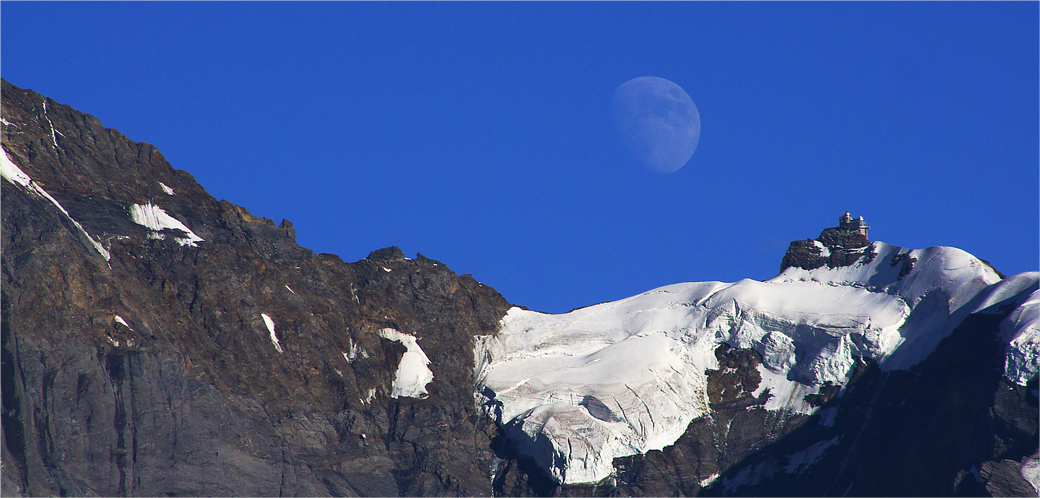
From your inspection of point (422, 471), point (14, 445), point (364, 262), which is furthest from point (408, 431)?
point (14, 445)

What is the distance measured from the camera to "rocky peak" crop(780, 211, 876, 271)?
16588cm

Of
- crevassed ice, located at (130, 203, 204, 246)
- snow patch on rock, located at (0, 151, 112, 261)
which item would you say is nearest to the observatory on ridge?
crevassed ice, located at (130, 203, 204, 246)

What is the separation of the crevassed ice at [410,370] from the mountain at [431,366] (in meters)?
0.39

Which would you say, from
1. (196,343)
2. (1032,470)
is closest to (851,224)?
(1032,470)

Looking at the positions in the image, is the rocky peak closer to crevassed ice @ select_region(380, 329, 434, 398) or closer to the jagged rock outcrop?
the jagged rock outcrop

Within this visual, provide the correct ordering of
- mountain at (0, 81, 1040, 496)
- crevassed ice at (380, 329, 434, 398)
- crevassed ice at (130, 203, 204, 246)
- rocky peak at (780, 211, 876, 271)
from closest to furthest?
mountain at (0, 81, 1040, 496), crevassed ice at (130, 203, 204, 246), crevassed ice at (380, 329, 434, 398), rocky peak at (780, 211, 876, 271)

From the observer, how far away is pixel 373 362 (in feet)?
485

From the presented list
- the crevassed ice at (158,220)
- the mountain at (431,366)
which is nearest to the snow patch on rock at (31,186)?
the mountain at (431,366)

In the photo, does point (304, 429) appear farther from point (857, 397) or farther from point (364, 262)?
point (857, 397)

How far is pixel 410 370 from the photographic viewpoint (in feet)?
490

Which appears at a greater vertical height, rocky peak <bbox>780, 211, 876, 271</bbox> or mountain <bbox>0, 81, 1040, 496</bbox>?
rocky peak <bbox>780, 211, 876, 271</bbox>

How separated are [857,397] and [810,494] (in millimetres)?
15233

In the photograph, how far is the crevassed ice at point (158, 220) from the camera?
145 m

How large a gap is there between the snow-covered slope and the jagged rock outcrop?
7007 millimetres
